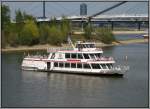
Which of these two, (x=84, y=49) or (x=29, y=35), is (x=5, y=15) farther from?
(x=84, y=49)

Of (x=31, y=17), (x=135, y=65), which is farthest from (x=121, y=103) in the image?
(x=31, y=17)

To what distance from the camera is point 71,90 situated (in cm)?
2531

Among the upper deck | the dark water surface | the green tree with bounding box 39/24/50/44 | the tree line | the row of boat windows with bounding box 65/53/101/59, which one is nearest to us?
the dark water surface

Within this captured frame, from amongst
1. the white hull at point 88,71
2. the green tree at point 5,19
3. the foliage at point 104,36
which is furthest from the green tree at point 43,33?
the white hull at point 88,71

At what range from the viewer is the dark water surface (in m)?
22.0

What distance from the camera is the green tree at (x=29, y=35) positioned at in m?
57.6

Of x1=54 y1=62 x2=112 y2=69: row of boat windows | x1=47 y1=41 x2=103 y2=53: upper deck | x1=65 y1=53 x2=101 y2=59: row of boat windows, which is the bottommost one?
x1=54 y1=62 x2=112 y2=69: row of boat windows

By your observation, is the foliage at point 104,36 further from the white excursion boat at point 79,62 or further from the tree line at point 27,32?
the white excursion boat at point 79,62

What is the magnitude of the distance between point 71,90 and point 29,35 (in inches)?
1317

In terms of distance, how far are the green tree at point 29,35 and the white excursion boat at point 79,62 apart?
24.8 metres

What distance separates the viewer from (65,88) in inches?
1017

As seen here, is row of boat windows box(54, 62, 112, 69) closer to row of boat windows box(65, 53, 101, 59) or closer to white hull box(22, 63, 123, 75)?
white hull box(22, 63, 123, 75)

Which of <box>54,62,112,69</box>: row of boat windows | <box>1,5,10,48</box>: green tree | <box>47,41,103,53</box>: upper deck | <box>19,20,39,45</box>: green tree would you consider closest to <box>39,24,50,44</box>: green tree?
<box>19,20,39,45</box>: green tree

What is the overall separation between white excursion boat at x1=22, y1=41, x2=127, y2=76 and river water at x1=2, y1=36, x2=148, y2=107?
537 millimetres
